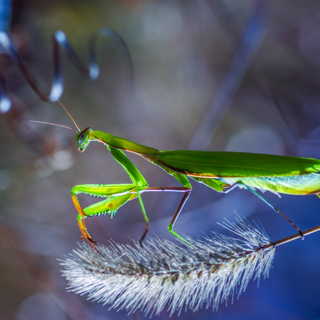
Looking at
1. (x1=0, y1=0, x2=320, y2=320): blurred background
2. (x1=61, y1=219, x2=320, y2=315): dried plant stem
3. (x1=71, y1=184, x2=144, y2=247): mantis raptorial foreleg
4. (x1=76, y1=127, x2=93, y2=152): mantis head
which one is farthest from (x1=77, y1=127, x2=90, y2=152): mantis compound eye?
(x1=0, y1=0, x2=320, y2=320): blurred background

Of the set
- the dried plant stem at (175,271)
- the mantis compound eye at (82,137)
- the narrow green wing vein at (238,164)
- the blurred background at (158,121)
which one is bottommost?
the dried plant stem at (175,271)

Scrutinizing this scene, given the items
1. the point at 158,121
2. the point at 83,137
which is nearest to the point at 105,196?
the point at 83,137

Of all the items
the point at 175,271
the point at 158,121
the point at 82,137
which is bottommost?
the point at 175,271

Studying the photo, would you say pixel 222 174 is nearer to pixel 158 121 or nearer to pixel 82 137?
pixel 82 137

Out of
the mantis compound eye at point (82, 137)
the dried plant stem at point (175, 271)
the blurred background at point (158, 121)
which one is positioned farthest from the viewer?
the blurred background at point (158, 121)

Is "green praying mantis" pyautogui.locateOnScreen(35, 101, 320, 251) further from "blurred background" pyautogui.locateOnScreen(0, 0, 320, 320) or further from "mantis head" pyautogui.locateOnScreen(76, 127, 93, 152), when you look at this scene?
"blurred background" pyautogui.locateOnScreen(0, 0, 320, 320)

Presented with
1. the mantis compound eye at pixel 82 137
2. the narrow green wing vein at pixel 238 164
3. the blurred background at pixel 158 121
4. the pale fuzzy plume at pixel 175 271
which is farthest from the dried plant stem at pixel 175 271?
the blurred background at pixel 158 121

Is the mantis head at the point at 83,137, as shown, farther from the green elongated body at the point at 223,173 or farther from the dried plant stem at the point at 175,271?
the dried plant stem at the point at 175,271
